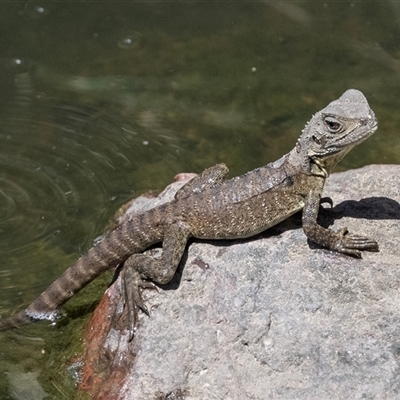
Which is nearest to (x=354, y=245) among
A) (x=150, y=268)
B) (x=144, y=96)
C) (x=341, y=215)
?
(x=341, y=215)

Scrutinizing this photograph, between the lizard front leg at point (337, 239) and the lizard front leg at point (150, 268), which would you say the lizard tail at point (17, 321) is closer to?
the lizard front leg at point (150, 268)

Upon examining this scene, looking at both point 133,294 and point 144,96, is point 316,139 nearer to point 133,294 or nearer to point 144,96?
point 133,294

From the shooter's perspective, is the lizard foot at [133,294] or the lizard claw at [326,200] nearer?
the lizard foot at [133,294]

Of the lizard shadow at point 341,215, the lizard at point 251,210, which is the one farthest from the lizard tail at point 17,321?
the lizard shadow at point 341,215

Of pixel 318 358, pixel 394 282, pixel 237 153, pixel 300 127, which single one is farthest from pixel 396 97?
pixel 318 358

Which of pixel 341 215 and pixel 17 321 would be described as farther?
A: pixel 17 321
